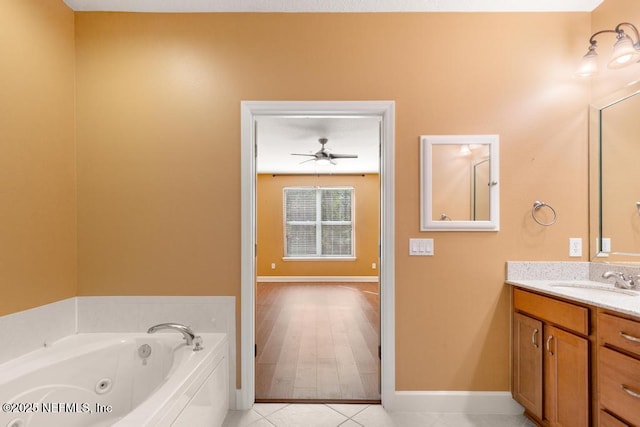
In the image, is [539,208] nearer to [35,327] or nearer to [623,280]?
[623,280]

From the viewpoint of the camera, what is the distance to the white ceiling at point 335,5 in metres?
2.03

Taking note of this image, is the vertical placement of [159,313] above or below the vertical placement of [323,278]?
above

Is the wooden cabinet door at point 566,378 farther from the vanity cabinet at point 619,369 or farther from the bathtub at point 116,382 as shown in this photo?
the bathtub at point 116,382

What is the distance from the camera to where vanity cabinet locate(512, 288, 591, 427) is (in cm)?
154

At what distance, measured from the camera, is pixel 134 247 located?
2.11 meters

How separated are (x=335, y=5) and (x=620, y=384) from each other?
A: 261 centimetres

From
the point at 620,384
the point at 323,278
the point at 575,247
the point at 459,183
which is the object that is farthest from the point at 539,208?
the point at 323,278

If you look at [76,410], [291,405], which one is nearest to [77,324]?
[76,410]

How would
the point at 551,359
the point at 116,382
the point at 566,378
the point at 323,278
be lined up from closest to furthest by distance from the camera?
the point at 566,378, the point at 551,359, the point at 116,382, the point at 323,278

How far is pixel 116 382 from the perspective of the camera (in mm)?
1838

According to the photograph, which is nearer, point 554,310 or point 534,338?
point 554,310

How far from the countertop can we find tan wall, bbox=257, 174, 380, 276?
17.1 ft

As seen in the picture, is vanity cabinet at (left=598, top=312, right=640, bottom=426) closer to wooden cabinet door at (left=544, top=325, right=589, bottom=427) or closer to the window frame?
wooden cabinet door at (left=544, top=325, right=589, bottom=427)

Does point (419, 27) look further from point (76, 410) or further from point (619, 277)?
point (76, 410)
